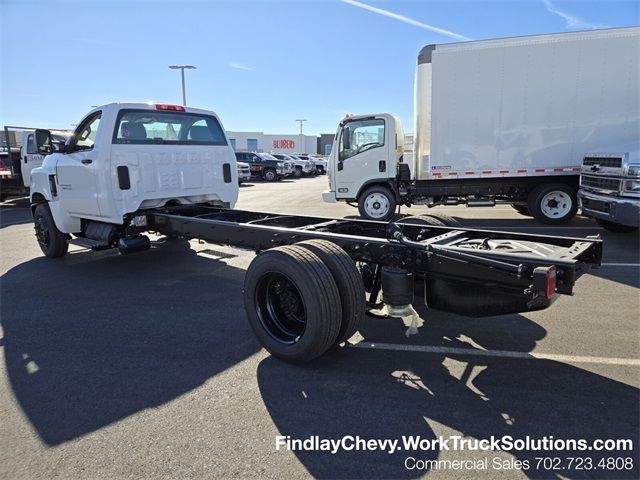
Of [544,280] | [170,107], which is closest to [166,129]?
[170,107]

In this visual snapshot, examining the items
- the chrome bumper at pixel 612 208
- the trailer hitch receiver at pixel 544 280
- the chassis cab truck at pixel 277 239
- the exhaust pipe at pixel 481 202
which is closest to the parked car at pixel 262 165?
the exhaust pipe at pixel 481 202

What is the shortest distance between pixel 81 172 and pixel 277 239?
11.9ft

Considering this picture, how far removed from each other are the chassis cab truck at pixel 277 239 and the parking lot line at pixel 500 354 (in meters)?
0.38

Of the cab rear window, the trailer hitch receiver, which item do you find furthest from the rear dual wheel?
the cab rear window

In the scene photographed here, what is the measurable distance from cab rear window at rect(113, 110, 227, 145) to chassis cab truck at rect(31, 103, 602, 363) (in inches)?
0.6

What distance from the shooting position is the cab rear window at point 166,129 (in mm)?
6102

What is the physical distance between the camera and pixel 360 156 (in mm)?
11188

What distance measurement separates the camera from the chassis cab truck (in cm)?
325

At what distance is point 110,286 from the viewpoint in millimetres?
5941

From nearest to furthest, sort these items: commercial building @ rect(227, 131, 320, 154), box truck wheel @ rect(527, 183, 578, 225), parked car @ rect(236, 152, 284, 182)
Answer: box truck wheel @ rect(527, 183, 578, 225) < parked car @ rect(236, 152, 284, 182) < commercial building @ rect(227, 131, 320, 154)

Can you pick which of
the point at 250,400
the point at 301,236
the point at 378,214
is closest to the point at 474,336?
the point at 301,236

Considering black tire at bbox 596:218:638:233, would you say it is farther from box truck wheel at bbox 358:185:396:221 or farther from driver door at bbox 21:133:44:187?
driver door at bbox 21:133:44:187

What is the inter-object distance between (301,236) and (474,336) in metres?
1.82

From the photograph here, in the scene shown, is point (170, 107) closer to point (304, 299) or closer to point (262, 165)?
point (304, 299)
